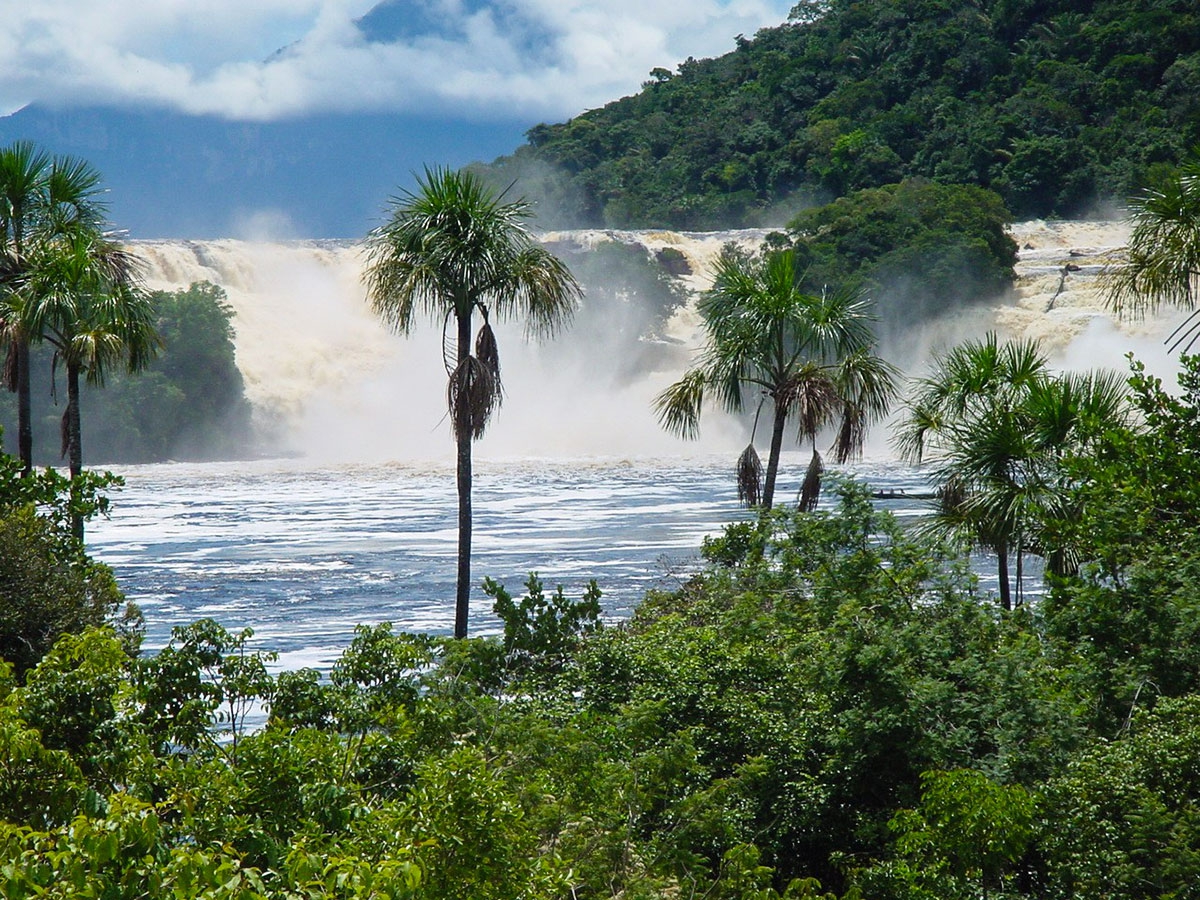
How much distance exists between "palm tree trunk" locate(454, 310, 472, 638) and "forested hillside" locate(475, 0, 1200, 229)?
58.9 meters

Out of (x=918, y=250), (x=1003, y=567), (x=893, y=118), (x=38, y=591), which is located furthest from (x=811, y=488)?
(x=893, y=118)

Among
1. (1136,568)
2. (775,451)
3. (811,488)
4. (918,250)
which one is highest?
(918,250)

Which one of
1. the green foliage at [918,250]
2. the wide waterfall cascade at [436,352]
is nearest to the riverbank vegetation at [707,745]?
the wide waterfall cascade at [436,352]

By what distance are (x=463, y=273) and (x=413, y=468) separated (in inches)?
1501

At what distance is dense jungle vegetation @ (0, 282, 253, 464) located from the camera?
59.5 metres

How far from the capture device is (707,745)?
823 centimetres

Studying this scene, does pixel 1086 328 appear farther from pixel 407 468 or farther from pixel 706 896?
pixel 706 896

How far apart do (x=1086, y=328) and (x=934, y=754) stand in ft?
166

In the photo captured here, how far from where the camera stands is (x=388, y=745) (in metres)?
5.84


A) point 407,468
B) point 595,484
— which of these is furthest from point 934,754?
point 407,468

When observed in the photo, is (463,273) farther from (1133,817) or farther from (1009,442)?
(1133,817)

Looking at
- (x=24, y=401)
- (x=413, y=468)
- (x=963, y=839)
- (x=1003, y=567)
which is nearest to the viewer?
(x=963, y=839)

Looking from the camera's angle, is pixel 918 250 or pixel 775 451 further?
pixel 918 250

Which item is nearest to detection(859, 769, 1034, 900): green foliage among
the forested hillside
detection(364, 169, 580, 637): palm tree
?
detection(364, 169, 580, 637): palm tree
